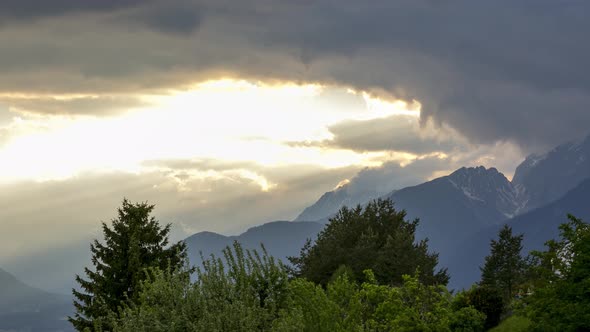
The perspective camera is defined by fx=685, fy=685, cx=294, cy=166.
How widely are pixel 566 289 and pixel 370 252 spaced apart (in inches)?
2114

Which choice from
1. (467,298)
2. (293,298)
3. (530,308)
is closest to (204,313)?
(293,298)

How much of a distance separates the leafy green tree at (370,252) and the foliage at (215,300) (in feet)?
151

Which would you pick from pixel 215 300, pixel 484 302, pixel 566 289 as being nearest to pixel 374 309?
pixel 484 302

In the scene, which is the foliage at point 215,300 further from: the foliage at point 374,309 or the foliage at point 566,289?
the foliage at point 566,289

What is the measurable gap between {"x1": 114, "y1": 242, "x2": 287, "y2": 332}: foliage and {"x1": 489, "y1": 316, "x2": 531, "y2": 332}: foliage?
1849 cm

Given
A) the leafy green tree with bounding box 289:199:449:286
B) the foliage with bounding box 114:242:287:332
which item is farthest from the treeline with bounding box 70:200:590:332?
the leafy green tree with bounding box 289:199:449:286

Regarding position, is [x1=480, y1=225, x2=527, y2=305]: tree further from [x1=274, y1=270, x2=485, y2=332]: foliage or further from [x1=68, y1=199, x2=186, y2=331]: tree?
[x1=274, y1=270, x2=485, y2=332]: foliage

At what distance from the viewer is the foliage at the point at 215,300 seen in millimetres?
23906

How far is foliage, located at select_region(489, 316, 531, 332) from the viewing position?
137ft

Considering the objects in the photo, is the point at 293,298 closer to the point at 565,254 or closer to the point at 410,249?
the point at 565,254

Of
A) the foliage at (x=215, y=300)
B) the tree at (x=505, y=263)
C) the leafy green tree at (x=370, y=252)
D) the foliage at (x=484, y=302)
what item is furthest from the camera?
the tree at (x=505, y=263)

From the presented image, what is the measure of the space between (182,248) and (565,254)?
37350mm

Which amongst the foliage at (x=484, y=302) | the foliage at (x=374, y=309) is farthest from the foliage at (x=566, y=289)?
the foliage at (x=484, y=302)

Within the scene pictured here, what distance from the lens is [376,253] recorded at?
287ft
